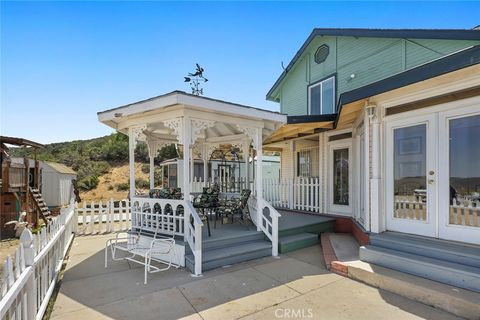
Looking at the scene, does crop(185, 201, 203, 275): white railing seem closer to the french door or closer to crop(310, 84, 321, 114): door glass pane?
the french door

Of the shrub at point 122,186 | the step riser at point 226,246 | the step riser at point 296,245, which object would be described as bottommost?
the shrub at point 122,186

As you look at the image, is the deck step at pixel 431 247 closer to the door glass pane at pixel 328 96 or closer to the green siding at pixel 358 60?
the green siding at pixel 358 60

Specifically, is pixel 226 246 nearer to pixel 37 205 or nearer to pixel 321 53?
pixel 321 53

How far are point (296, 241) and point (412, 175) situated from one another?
270 cm

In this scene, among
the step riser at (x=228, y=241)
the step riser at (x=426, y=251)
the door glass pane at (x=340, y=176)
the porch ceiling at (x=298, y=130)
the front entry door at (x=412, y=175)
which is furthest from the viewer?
the door glass pane at (x=340, y=176)

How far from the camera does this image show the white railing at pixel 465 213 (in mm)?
3613

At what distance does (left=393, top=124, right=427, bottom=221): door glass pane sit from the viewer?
4168 millimetres

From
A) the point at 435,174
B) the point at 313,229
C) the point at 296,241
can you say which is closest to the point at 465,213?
the point at 435,174

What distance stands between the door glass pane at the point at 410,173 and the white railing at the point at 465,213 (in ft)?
1.22

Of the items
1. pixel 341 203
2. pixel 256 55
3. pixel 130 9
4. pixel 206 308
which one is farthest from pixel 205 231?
pixel 256 55

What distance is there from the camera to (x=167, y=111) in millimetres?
4855

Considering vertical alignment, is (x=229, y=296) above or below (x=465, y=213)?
below

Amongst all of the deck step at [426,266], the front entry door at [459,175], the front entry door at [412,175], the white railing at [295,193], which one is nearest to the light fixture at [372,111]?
the front entry door at [412,175]

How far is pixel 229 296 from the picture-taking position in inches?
138
